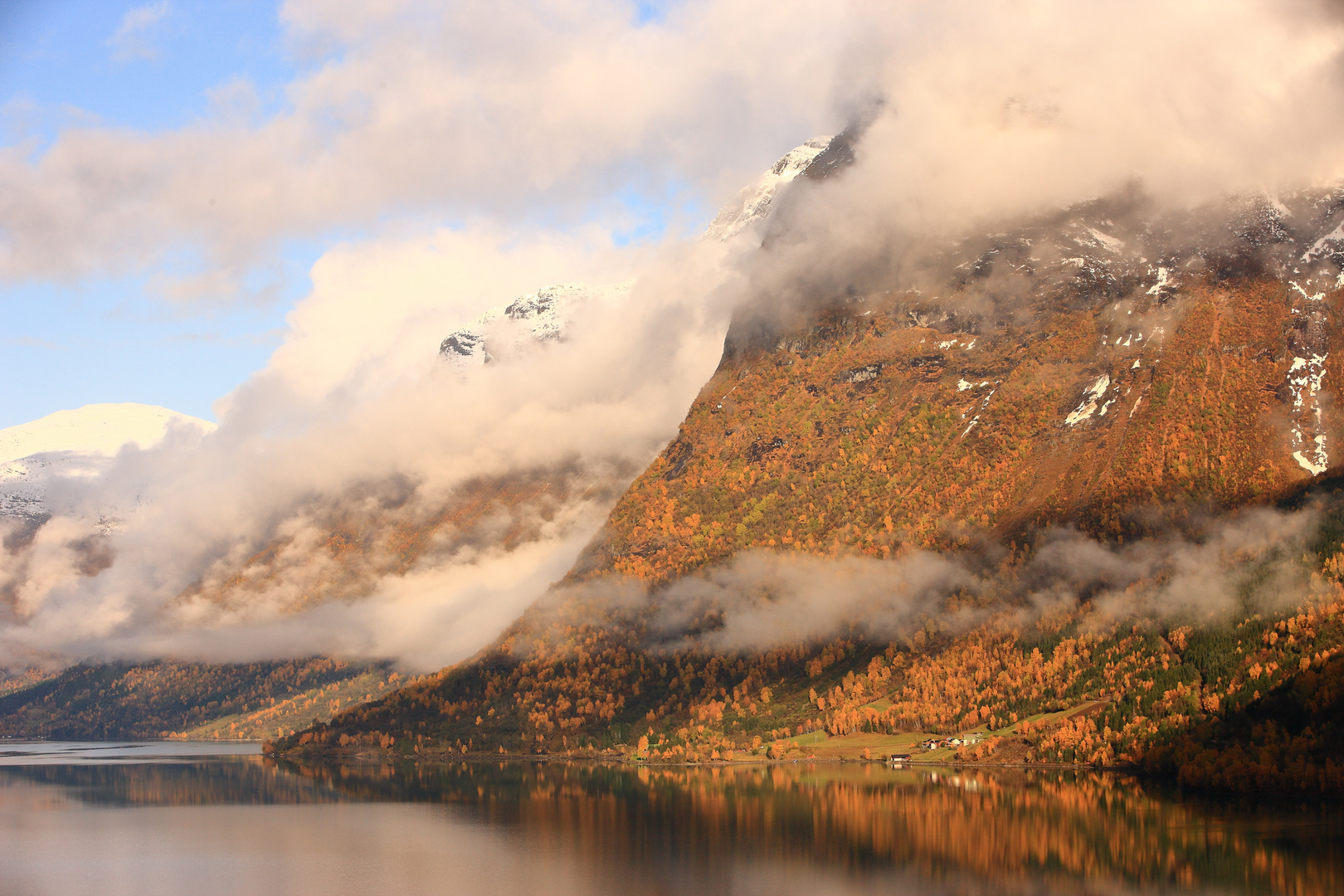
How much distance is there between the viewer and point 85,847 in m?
193

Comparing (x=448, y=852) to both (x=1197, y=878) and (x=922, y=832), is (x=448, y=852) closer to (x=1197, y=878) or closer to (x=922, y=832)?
(x=922, y=832)

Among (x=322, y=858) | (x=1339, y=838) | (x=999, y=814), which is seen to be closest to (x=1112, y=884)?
(x=1339, y=838)

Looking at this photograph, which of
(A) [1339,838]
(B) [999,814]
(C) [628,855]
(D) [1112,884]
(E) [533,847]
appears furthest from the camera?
(B) [999,814]

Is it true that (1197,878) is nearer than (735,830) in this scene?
Yes

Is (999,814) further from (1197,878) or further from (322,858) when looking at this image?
(322,858)

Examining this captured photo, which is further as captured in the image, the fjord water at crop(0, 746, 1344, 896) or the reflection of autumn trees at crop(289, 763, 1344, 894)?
the fjord water at crop(0, 746, 1344, 896)

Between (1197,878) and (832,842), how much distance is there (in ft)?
157

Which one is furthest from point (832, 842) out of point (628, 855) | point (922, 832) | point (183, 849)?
point (183, 849)

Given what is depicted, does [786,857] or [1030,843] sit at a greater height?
[1030,843]

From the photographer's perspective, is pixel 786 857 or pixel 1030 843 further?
pixel 1030 843

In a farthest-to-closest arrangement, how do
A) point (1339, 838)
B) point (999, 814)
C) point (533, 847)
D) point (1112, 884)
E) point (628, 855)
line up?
point (999, 814) < point (533, 847) < point (628, 855) < point (1339, 838) < point (1112, 884)

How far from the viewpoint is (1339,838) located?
154500 millimetres

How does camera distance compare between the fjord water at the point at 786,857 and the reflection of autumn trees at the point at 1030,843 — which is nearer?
the reflection of autumn trees at the point at 1030,843

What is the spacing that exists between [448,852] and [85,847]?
61.7 metres
